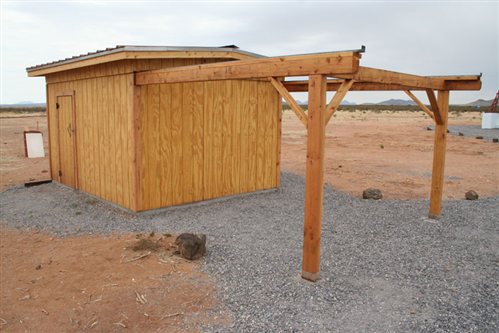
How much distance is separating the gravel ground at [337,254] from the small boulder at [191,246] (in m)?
0.16

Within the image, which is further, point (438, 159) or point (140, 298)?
point (438, 159)

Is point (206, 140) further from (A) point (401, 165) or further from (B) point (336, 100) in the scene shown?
(A) point (401, 165)

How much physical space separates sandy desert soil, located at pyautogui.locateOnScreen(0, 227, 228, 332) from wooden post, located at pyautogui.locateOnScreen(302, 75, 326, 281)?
1.29 metres

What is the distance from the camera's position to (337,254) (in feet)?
20.3

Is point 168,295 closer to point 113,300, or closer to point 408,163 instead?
point 113,300

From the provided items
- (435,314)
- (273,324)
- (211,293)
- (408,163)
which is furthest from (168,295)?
(408,163)

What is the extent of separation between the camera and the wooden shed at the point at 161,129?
26.3 ft

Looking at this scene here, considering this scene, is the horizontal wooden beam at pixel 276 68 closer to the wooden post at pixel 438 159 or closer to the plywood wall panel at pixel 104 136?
the plywood wall panel at pixel 104 136

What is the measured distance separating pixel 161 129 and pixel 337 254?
14.0ft

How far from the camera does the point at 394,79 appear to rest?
6.28 metres

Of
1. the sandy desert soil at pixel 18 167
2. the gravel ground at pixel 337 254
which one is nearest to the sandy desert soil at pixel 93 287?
the gravel ground at pixel 337 254

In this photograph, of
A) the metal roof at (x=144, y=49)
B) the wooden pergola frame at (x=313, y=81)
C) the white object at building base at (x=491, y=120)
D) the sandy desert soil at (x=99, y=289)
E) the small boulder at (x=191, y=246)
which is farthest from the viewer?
the white object at building base at (x=491, y=120)

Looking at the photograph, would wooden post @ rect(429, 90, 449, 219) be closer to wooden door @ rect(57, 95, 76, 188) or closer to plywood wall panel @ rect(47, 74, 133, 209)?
plywood wall panel @ rect(47, 74, 133, 209)

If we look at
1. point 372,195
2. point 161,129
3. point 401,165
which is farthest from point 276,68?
point 401,165
